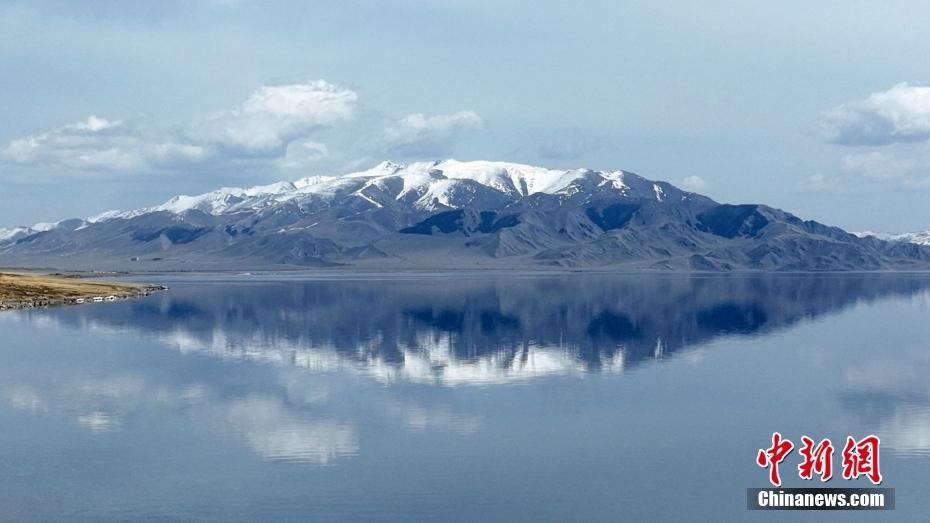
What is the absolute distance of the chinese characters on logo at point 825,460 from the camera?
113ft

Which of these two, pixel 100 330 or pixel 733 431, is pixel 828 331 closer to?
pixel 733 431

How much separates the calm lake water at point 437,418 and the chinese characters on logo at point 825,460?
0.56 metres

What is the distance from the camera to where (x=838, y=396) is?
5322 cm

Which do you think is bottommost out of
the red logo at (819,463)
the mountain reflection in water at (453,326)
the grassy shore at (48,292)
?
the mountain reflection in water at (453,326)

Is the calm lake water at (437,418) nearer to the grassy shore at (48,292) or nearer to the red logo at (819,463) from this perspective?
the red logo at (819,463)

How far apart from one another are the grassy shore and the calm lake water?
3802cm

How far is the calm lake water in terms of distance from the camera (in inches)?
1262

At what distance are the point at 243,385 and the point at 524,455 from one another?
80.7 feet

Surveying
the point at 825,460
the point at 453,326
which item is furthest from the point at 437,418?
the point at 453,326

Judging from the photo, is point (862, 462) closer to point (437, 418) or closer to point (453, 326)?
point (437, 418)

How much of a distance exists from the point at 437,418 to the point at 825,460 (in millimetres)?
18111

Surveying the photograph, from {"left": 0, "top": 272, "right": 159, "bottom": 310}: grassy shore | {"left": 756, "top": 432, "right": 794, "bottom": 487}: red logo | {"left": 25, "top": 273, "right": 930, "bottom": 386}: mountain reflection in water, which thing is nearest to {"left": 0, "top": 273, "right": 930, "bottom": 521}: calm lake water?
{"left": 756, "top": 432, "right": 794, "bottom": 487}: red logo

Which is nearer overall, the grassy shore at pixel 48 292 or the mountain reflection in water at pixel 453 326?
the mountain reflection in water at pixel 453 326

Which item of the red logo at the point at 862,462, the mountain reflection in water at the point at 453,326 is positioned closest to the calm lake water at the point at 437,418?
the mountain reflection in water at the point at 453,326
